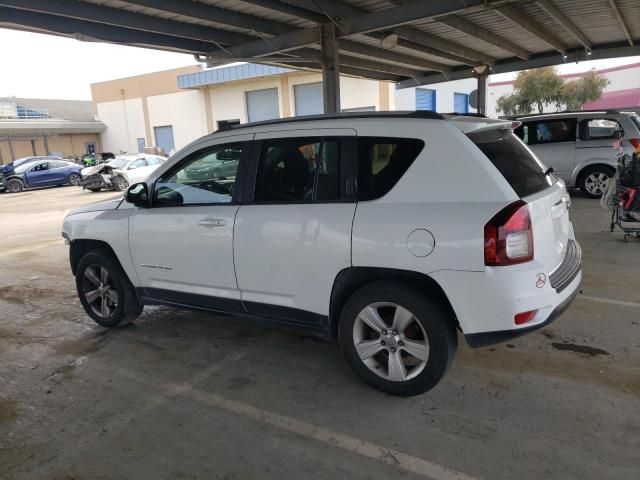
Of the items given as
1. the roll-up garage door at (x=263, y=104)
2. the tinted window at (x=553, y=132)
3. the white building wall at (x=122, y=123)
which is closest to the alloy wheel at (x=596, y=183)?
the tinted window at (x=553, y=132)

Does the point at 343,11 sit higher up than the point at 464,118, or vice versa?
the point at 343,11

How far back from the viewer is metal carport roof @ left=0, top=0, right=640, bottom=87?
889cm

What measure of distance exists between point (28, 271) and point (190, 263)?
4.91 metres

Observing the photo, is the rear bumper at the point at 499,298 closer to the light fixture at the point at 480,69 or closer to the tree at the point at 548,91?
the light fixture at the point at 480,69

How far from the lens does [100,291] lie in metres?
4.91

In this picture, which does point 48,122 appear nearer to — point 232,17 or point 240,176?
point 232,17

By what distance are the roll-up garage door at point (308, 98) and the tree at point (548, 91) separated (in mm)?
17466

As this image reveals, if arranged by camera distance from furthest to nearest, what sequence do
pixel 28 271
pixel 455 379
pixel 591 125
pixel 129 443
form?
1. pixel 591 125
2. pixel 28 271
3. pixel 455 379
4. pixel 129 443

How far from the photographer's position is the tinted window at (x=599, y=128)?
34.6ft

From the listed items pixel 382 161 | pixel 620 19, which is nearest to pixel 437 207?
pixel 382 161

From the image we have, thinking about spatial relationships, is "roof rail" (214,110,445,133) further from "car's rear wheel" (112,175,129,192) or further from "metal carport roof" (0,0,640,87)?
"car's rear wheel" (112,175,129,192)

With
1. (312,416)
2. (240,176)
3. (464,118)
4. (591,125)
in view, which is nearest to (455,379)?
(312,416)

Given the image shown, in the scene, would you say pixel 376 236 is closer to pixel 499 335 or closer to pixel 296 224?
pixel 296 224

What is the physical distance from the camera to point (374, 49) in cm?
1402
